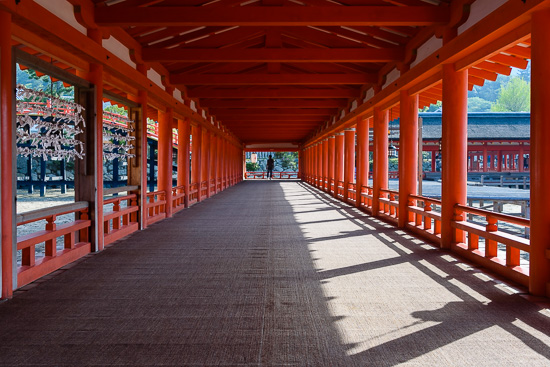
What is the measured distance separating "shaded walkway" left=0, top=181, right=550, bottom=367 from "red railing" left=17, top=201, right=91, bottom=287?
0.17m

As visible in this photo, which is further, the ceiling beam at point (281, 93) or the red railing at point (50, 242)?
the ceiling beam at point (281, 93)

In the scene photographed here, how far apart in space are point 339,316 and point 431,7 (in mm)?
4065

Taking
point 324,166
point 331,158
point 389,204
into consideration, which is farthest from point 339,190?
point 389,204

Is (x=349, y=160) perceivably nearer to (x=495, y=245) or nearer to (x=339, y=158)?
(x=339, y=158)

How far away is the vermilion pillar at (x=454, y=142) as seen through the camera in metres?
5.59

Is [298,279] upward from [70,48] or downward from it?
downward

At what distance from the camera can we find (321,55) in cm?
721

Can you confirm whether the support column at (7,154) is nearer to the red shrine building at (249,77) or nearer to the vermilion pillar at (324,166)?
the red shrine building at (249,77)

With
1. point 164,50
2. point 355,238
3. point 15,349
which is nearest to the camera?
point 15,349

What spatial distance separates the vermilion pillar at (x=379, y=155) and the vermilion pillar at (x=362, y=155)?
4.53ft

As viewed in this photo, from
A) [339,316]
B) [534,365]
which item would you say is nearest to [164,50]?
[339,316]

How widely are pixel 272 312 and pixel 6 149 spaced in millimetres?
2469

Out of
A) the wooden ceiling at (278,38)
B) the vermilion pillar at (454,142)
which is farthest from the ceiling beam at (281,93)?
the vermilion pillar at (454,142)

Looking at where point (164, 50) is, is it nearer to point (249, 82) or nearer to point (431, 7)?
point (249, 82)
